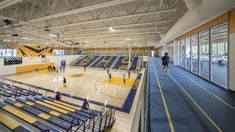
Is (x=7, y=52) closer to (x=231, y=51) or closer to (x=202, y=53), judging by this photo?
(x=231, y=51)

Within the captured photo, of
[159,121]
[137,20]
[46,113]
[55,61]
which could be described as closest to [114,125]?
[159,121]

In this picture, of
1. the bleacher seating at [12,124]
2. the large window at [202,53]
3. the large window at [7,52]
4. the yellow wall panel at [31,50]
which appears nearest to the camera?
the bleacher seating at [12,124]

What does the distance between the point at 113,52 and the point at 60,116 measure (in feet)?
110

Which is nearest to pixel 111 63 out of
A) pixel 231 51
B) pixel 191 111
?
pixel 231 51

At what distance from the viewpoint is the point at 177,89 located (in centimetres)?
611

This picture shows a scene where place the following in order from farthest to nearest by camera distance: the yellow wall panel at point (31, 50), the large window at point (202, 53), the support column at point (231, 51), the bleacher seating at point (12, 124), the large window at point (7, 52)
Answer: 1. the yellow wall panel at point (31, 50)
2. the large window at point (7, 52)
3. the large window at point (202, 53)
4. the support column at point (231, 51)
5. the bleacher seating at point (12, 124)

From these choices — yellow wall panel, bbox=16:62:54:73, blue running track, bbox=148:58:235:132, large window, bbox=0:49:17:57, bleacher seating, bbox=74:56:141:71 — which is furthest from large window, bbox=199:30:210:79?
large window, bbox=0:49:17:57

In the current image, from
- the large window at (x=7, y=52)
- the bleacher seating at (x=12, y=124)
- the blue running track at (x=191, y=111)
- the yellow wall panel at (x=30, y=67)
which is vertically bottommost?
the bleacher seating at (x=12, y=124)

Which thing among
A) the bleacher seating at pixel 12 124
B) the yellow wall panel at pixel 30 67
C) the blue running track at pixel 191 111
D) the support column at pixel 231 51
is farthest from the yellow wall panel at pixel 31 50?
the support column at pixel 231 51

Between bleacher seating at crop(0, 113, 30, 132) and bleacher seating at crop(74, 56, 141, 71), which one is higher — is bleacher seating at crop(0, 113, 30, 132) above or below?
below

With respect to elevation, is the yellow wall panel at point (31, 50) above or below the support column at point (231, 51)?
above

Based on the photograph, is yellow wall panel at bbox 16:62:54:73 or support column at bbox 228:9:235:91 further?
yellow wall panel at bbox 16:62:54:73

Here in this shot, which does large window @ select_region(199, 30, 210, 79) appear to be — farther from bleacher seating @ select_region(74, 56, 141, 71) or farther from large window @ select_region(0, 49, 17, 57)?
large window @ select_region(0, 49, 17, 57)

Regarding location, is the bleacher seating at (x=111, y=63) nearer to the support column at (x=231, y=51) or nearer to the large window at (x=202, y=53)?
the large window at (x=202, y=53)
